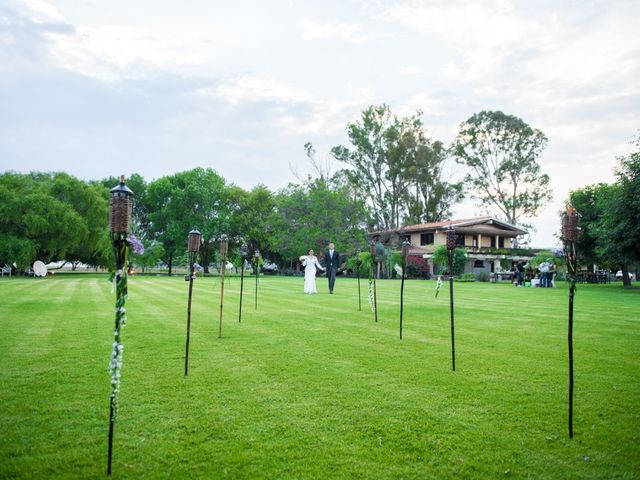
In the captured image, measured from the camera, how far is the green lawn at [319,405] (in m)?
4.00

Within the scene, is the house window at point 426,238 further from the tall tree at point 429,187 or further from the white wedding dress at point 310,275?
the white wedding dress at point 310,275

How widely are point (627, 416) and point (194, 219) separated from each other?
52994 millimetres

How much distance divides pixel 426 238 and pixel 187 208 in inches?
1189

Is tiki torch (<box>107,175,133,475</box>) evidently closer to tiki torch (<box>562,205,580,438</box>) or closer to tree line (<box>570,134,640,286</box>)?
tiki torch (<box>562,205,580,438</box>)

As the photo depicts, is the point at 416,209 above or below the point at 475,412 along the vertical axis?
above

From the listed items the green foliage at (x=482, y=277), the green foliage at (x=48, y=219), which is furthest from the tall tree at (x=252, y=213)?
the green foliage at (x=482, y=277)

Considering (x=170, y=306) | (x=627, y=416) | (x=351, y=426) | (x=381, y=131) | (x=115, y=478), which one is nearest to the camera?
(x=115, y=478)

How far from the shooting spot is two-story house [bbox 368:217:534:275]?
175 feet

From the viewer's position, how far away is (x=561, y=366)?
7422 millimetres

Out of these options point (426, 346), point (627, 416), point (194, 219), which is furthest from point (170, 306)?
point (194, 219)

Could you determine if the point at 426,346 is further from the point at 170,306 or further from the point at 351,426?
the point at 170,306

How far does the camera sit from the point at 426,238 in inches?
2242

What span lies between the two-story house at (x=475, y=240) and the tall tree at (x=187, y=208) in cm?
1979

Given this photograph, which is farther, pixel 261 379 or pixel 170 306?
pixel 170 306
